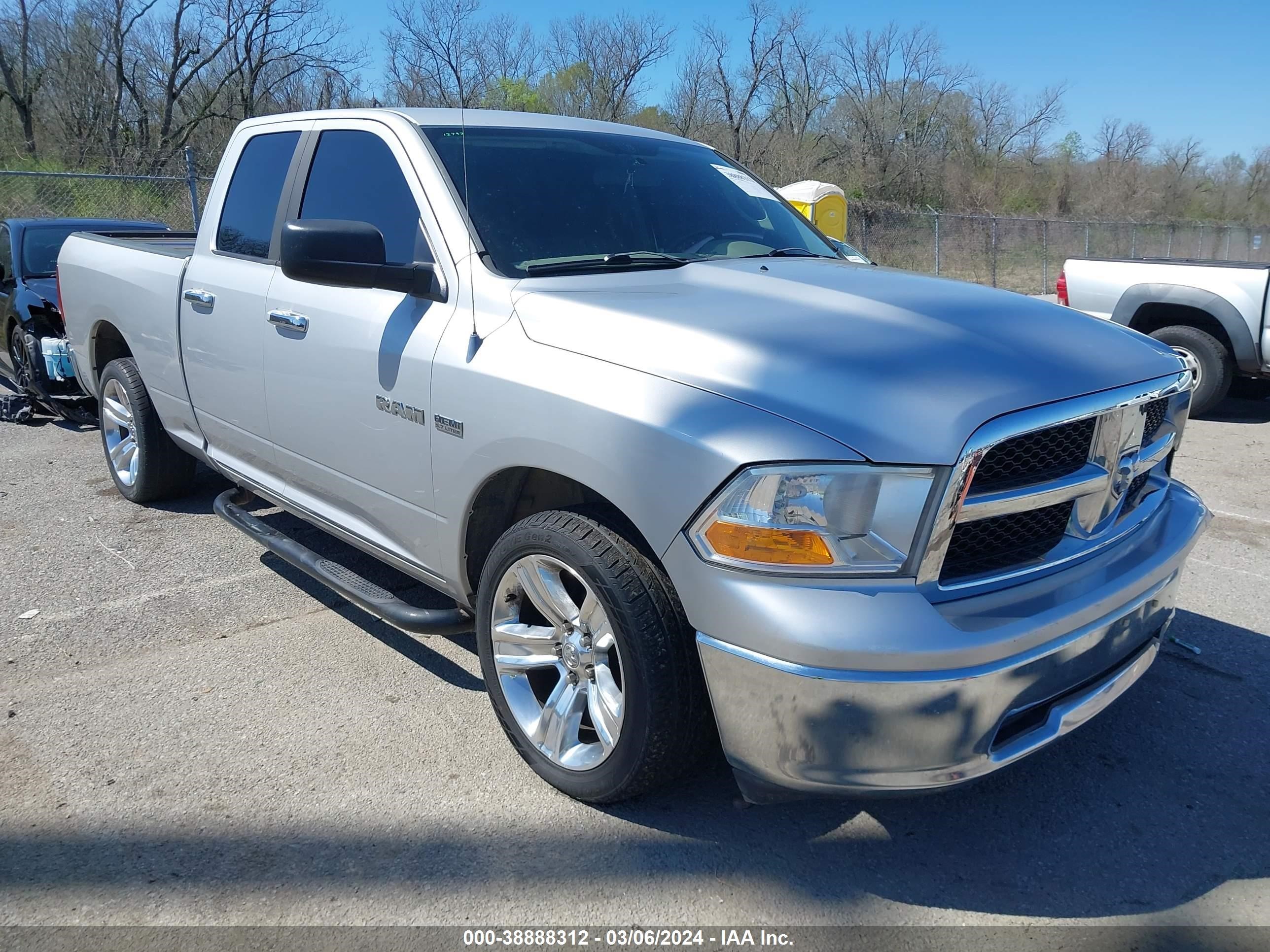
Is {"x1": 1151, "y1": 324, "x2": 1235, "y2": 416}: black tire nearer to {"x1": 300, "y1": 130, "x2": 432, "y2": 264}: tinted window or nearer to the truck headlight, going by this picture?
{"x1": 300, "y1": 130, "x2": 432, "y2": 264}: tinted window

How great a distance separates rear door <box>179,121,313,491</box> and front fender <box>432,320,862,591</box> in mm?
1304

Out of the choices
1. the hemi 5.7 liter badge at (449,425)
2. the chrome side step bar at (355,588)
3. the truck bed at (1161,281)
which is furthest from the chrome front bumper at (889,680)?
the truck bed at (1161,281)

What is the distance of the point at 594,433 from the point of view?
96.5 inches

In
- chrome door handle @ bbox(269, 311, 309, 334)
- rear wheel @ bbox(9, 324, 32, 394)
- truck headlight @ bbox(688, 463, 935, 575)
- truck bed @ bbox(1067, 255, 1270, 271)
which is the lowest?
rear wheel @ bbox(9, 324, 32, 394)

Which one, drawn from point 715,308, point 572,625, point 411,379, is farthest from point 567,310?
point 572,625

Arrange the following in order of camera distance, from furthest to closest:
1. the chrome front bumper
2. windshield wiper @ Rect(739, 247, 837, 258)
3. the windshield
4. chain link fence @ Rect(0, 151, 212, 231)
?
1. chain link fence @ Rect(0, 151, 212, 231)
2. windshield wiper @ Rect(739, 247, 837, 258)
3. the windshield
4. the chrome front bumper

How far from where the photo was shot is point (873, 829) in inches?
108

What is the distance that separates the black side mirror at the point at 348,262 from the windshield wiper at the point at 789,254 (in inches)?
47.7

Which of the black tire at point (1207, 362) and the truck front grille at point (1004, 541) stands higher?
the truck front grille at point (1004, 541)

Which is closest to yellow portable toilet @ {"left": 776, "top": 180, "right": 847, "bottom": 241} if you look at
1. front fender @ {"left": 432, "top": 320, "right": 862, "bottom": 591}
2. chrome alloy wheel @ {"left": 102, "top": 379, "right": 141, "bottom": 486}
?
chrome alloy wheel @ {"left": 102, "top": 379, "right": 141, "bottom": 486}

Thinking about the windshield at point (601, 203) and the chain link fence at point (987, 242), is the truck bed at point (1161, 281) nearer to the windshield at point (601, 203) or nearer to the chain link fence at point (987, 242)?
the windshield at point (601, 203)

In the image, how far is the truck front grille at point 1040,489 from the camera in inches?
86.0

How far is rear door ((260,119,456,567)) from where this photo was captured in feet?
10.1

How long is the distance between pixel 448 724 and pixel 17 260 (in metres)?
7.39
